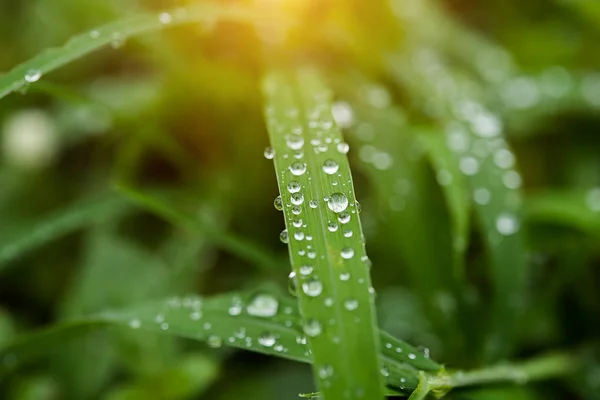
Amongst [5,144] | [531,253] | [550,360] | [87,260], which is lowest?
[550,360]

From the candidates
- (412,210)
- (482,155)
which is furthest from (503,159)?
(412,210)

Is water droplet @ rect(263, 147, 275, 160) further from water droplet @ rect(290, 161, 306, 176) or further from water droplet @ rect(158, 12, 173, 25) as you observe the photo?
water droplet @ rect(158, 12, 173, 25)

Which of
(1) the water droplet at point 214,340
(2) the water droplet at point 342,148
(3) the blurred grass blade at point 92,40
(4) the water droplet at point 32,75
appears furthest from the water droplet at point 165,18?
(1) the water droplet at point 214,340

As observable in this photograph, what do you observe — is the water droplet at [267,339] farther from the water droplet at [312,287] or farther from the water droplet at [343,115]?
the water droplet at [343,115]

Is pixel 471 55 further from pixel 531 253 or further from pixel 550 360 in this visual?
pixel 550 360

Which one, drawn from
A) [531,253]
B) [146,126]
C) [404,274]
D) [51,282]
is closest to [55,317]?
[51,282]

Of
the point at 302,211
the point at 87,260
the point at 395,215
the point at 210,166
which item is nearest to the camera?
the point at 302,211
